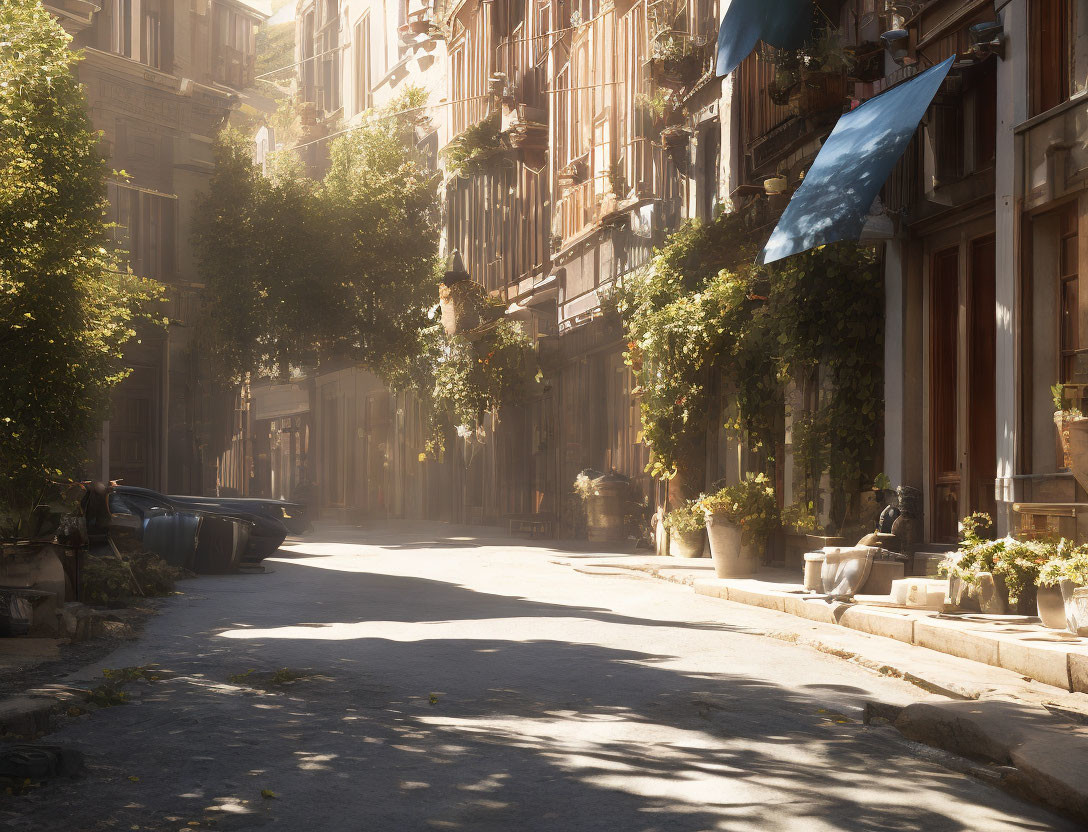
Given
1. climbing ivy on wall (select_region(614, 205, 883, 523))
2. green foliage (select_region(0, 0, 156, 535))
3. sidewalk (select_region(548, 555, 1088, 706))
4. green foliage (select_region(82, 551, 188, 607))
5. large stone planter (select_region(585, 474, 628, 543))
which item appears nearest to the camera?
sidewalk (select_region(548, 555, 1088, 706))

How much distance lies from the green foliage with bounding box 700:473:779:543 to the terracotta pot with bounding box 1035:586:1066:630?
21.5 feet

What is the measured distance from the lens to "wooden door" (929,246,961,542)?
14.4 m

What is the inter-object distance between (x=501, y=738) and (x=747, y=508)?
1047 centimetres

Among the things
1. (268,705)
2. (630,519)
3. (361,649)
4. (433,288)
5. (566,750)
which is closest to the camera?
(566,750)

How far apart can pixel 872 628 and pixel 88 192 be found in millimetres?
8264

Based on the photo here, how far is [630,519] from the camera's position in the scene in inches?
994

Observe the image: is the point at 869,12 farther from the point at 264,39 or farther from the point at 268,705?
the point at 264,39

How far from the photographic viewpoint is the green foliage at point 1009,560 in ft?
34.8

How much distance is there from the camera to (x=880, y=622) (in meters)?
11.0

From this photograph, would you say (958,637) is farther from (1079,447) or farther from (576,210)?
(576,210)

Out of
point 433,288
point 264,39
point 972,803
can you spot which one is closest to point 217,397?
point 433,288

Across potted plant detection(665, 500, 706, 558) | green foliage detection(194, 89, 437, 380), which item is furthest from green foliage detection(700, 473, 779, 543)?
green foliage detection(194, 89, 437, 380)

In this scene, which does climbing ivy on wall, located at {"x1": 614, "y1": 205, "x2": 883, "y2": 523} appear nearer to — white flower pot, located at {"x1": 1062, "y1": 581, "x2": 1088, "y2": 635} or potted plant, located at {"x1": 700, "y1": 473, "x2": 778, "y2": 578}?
potted plant, located at {"x1": 700, "y1": 473, "x2": 778, "y2": 578}

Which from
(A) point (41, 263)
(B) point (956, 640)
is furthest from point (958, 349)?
(A) point (41, 263)
